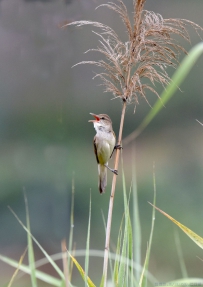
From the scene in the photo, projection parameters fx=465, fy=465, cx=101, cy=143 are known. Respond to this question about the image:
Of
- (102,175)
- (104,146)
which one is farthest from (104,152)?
(102,175)

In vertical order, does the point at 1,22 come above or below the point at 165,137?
above

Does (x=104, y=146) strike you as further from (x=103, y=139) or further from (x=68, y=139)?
(x=68, y=139)

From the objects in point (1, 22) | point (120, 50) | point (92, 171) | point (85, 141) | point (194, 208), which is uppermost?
point (1, 22)

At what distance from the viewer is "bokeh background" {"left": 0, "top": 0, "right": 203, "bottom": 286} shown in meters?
3.05

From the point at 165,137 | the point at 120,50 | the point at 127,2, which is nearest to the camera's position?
the point at 120,50

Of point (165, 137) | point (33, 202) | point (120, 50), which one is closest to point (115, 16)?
point (165, 137)

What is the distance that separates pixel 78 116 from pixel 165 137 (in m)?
0.59

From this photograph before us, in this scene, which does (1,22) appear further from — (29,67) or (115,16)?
(115,16)

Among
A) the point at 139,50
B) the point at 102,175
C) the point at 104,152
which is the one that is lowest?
the point at 102,175

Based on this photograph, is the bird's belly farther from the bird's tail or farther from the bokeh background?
the bokeh background

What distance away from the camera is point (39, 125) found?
311cm

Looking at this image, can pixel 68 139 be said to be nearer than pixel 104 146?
No

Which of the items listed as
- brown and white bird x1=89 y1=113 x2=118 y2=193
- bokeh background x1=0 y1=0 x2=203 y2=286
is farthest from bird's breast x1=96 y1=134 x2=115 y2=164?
bokeh background x1=0 y1=0 x2=203 y2=286

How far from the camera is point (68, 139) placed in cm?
308
